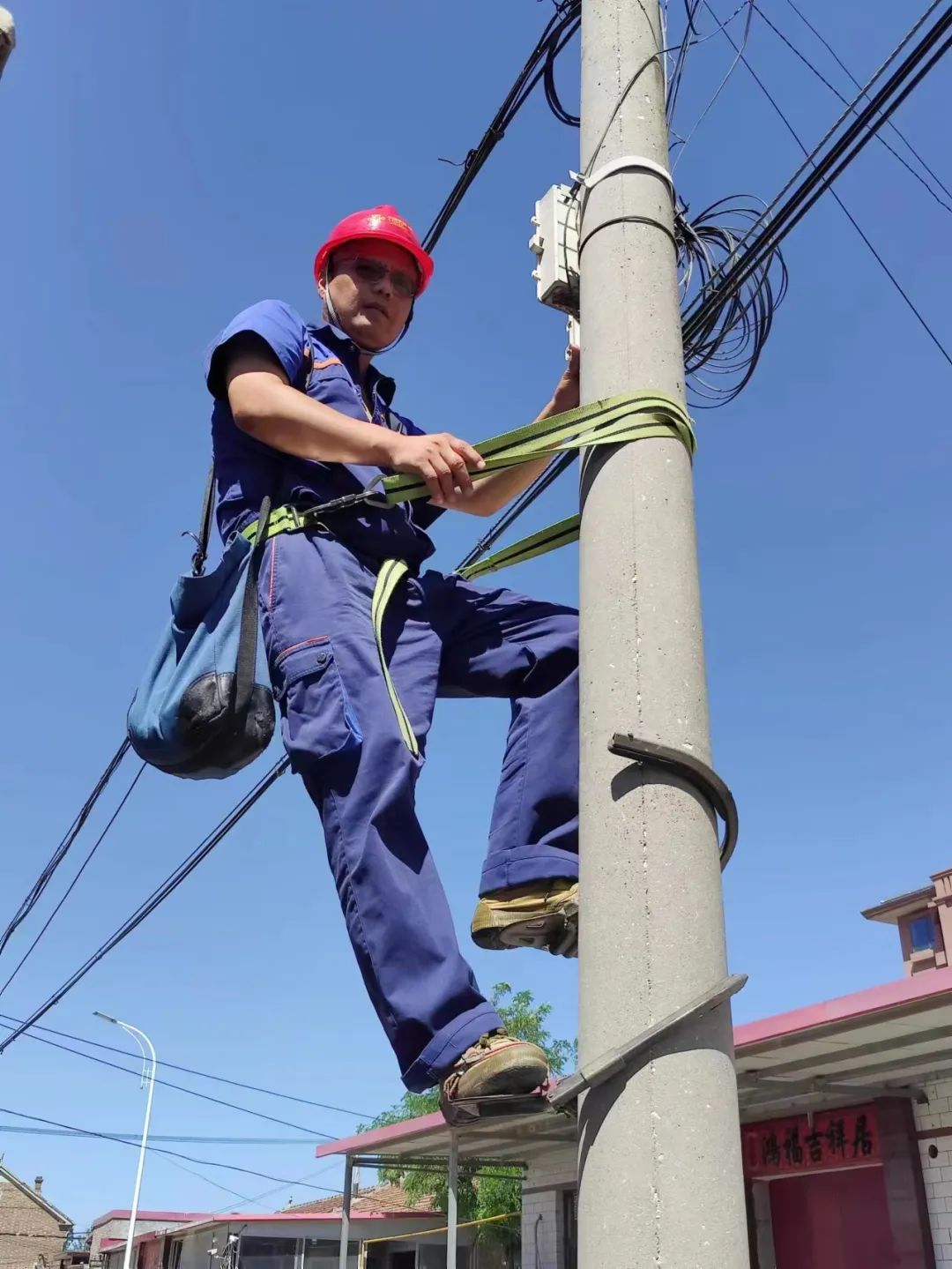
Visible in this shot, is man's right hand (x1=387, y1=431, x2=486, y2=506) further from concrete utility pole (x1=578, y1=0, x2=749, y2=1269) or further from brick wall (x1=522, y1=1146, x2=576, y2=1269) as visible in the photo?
brick wall (x1=522, y1=1146, x2=576, y2=1269)

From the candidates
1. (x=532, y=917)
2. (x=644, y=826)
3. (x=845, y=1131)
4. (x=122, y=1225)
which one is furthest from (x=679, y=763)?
(x=122, y=1225)

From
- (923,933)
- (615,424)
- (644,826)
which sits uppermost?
(923,933)

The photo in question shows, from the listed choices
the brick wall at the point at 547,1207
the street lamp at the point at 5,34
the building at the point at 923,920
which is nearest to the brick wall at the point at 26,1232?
the building at the point at 923,920

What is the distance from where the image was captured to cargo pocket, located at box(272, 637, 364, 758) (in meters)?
2.09

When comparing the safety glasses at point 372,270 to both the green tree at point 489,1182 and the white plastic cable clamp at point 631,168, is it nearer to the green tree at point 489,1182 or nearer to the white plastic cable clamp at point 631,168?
the white plastic cable clamp at point 631,168

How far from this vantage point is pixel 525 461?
2.19 metres

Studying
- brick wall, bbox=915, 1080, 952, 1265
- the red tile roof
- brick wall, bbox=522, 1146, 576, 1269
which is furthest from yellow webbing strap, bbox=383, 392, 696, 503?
the red tile roof

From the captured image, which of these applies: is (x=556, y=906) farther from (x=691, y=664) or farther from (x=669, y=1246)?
(x=669, y=1246)

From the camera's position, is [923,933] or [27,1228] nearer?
[923,933]

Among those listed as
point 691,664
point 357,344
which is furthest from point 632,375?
point 357,344

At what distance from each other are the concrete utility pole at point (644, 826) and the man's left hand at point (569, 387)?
26.2 inches

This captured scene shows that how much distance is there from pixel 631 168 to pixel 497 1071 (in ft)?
5.33

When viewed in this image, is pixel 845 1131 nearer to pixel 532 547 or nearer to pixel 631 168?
pixel 532 547

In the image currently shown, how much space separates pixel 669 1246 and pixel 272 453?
1819mm
